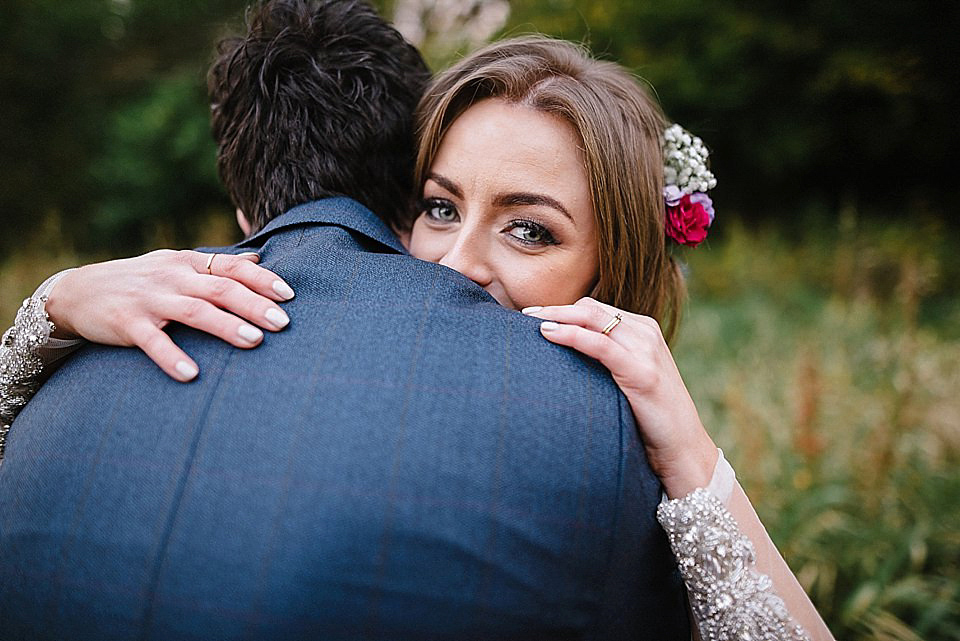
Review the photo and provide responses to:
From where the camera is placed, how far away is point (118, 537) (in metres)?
1.23

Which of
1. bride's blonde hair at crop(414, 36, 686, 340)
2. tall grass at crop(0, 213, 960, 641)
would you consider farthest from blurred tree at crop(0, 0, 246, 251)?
bride's blonde hair at crop(414, 36, 686, 340)

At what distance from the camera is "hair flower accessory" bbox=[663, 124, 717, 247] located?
2.30 meters

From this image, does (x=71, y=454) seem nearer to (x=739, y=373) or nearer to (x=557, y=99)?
(x=557, y=99)

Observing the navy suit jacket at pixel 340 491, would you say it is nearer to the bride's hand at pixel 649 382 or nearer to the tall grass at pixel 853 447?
the bride's hand at pixel 649 382

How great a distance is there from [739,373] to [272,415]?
14.8ft

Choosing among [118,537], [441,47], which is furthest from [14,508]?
[441,47]

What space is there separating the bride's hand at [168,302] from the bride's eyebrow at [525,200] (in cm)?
68

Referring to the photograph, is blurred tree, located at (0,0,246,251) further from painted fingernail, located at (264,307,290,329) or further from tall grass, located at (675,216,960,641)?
painted fingernail, located at (264,307,290,329)

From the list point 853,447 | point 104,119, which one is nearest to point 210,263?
point 853,447

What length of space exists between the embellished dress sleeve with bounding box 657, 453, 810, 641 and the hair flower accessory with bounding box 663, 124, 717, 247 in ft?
3.19

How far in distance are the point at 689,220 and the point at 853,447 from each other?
7.22 feet

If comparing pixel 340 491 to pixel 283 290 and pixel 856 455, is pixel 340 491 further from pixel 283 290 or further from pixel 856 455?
pixel 856 455

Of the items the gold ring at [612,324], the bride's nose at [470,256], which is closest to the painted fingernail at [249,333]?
the gold ring at [612,324]

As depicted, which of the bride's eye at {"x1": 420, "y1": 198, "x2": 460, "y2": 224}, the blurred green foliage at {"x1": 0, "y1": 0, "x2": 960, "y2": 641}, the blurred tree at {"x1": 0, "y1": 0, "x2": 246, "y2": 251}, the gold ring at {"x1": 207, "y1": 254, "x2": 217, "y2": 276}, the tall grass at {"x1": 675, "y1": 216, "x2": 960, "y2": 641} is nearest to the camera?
the gold ring at {"x1": 207, "y1": 254, "x2": 217, "y2": 276}
